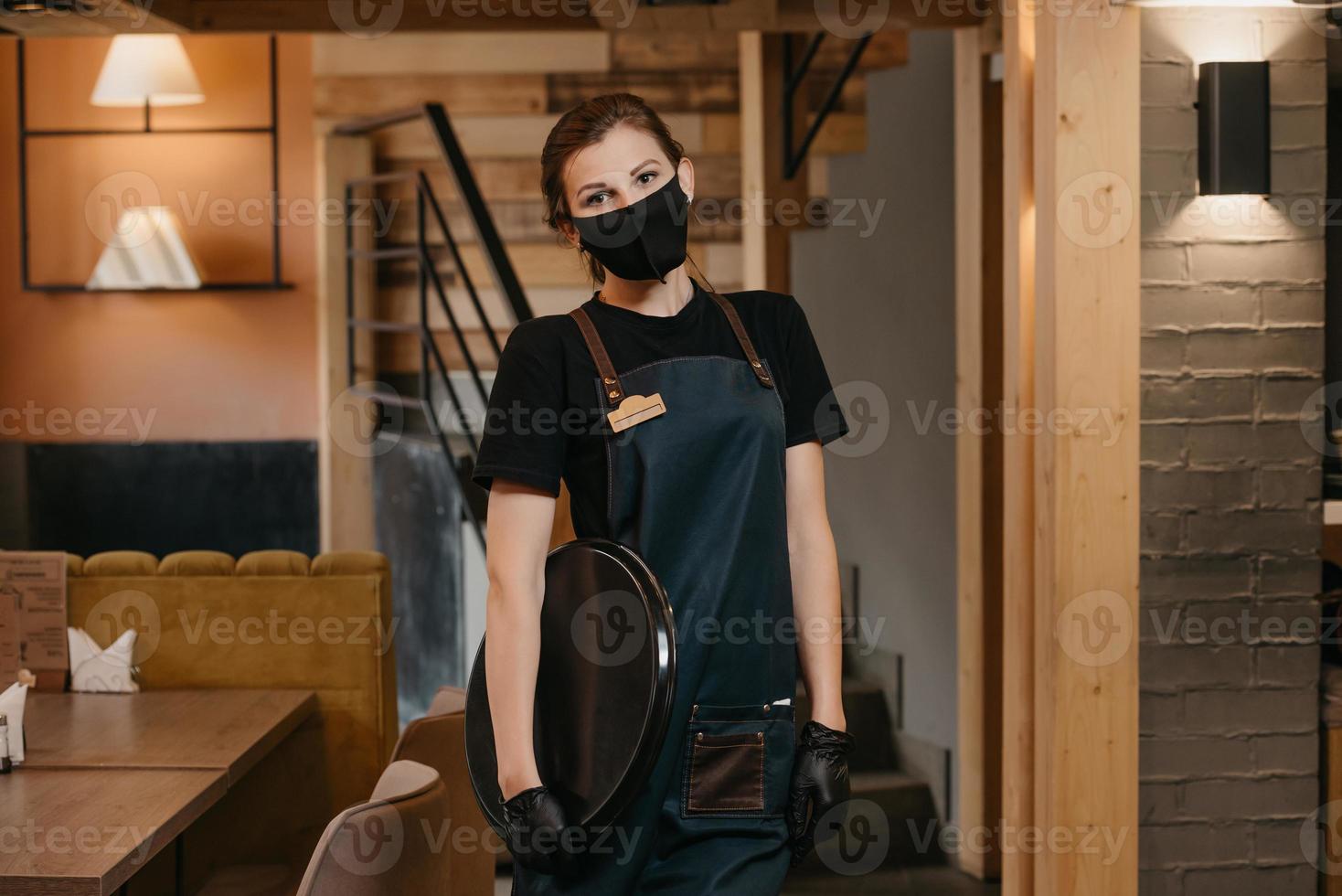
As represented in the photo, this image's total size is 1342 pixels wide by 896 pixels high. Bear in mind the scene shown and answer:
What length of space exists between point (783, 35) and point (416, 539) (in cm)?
213

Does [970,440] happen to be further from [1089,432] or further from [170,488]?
[170,488]

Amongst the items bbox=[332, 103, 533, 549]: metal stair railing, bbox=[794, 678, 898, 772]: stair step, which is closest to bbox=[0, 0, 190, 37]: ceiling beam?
bbox=[332, 103, 533, 549]: metal stair railing

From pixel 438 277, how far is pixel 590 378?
2.88m

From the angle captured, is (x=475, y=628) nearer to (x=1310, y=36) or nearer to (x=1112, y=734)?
(x=1112, y=734)

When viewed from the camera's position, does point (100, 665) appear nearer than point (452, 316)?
Yes

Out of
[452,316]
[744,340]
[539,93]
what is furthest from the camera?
[539,93]

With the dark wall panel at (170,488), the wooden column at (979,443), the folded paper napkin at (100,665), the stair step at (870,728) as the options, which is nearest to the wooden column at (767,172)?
the wooden column at (979,443)

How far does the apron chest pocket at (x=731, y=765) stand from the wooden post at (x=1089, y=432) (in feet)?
3.56

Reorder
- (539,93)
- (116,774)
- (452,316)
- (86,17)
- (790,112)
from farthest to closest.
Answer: (539,93)
(452,316)
(790,112)
(86,17)
(116,774)

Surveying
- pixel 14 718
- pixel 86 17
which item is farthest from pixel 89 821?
pixel 86 17

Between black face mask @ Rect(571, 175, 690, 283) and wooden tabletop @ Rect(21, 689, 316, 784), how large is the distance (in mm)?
1183

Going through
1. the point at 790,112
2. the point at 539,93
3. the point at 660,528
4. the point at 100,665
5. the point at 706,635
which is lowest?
the point at 100,665

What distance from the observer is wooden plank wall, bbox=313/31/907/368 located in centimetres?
487

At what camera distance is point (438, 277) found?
434 cm
